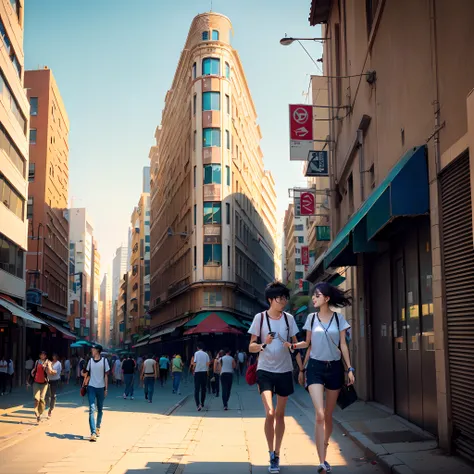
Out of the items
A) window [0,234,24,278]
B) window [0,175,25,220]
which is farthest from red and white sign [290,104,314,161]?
window [0,234,24,278]

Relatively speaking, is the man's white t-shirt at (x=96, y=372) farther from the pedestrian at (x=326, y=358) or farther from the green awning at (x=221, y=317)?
the green awning at (x=221, y=317)

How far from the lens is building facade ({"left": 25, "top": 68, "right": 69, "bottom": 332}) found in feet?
169

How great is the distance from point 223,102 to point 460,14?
1834 inches

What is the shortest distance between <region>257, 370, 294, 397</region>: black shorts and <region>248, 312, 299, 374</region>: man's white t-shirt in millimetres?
47

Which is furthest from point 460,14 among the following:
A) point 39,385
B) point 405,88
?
point 39,385

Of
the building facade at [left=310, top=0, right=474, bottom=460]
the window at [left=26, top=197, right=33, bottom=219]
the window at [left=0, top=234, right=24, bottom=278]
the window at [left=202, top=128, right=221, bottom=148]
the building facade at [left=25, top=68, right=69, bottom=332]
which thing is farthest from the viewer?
the window at [left=202, top=128, right=221, bottom=148]

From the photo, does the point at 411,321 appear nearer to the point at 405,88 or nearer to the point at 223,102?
the point at 405,88

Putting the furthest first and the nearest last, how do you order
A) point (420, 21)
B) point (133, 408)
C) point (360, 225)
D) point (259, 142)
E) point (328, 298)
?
point (259, 142) < point (133, 408) < point (360, 225) < point (420, 21) < point (328, 298)

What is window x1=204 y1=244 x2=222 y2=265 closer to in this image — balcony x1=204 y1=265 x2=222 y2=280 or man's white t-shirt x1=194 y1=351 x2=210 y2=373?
balcony x1=204 y1=265 x2=222 y2=280

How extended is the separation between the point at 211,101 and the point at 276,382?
47453mm

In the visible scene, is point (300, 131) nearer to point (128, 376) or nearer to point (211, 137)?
point (128, 376)

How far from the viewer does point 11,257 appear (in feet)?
113

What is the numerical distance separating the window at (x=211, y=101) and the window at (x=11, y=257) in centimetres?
2167

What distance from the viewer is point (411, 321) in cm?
1185
